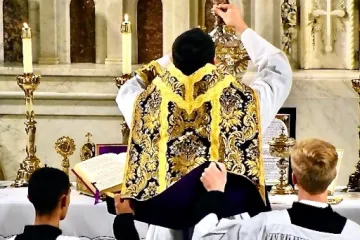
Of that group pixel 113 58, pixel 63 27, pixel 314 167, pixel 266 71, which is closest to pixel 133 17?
pixel 113 58

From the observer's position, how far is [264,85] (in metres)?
3.40

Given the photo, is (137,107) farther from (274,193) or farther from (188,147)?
(274,193)

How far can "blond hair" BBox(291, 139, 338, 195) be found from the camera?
2734 mm

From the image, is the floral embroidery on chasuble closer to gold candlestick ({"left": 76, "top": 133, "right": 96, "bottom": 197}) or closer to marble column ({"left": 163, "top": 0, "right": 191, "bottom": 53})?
gold candlestick ({"left": 76, "top": 133, "right": 96, "bottom": 197})

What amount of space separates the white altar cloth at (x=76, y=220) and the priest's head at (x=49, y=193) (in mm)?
876

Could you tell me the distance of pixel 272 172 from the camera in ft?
13.2

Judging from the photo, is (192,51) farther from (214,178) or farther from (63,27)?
(63,27)

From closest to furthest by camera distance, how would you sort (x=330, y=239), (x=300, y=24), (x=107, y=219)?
(x=330, y=239)
(x=107, y=219)
(x=300, y=24)

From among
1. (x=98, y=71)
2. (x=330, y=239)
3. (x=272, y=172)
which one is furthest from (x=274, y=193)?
(x=98, y=71)

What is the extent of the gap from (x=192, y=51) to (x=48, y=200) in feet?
2.42

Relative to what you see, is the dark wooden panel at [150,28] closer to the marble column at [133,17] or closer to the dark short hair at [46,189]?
the marble column at [133,17]

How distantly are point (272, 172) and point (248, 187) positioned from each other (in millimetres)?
749

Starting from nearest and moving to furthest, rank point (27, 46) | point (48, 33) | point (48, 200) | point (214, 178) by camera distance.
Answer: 1. point (48, 200)
2. point (214, 178)
3. point (27, 46)
4. point (48, 33)

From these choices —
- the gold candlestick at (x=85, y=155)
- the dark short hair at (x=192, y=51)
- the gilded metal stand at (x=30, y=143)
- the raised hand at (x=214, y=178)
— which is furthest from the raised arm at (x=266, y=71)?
the gilded metal stand at (x=30, y=143)
